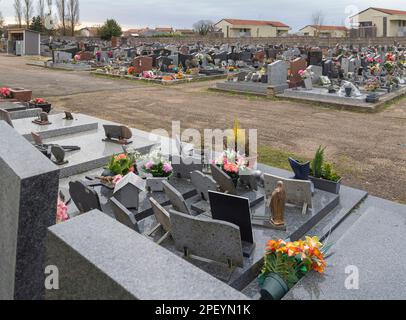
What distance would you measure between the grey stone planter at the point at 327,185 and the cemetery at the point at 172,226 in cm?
1

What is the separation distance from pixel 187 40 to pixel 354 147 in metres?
57.9

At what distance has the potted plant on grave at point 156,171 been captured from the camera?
5711mm

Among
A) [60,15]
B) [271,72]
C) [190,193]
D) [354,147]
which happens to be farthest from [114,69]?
[60,15]

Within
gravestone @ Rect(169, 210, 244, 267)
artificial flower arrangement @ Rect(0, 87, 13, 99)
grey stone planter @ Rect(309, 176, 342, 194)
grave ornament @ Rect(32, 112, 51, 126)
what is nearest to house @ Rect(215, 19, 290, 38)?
artificial flower arrangement @ Rect(0, 87, 13, 99)

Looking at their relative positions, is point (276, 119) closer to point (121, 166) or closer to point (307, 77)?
point (307, 77)

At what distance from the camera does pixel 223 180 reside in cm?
545

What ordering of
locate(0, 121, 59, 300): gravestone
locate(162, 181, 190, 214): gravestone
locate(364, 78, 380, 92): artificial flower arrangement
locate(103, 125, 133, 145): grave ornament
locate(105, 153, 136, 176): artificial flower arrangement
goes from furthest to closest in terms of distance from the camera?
locate(364, 78, 380, 92): artificial flower arrangement → locate(103, 125, 133, 145): grave ornament → locate(105, 153, 136, 176): artificial flower arrangement → locate(162, 181, 190, 214): gravestone → locate(0, 121, 59, 300): gravestone

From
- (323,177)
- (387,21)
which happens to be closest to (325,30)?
(387,21)

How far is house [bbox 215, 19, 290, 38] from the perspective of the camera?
96.4 meters

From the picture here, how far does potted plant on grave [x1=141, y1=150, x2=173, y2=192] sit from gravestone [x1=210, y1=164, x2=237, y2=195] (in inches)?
28.6

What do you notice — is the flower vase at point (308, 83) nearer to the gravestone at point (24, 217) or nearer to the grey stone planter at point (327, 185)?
the grey stone planter at point (327, 185)

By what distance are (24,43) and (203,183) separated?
149 ft

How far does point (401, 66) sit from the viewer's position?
75.8 feet

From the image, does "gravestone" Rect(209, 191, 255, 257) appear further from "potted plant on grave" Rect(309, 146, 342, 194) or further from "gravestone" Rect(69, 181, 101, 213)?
"potted plant on grave" Rect(309, 146, 342, 194)
